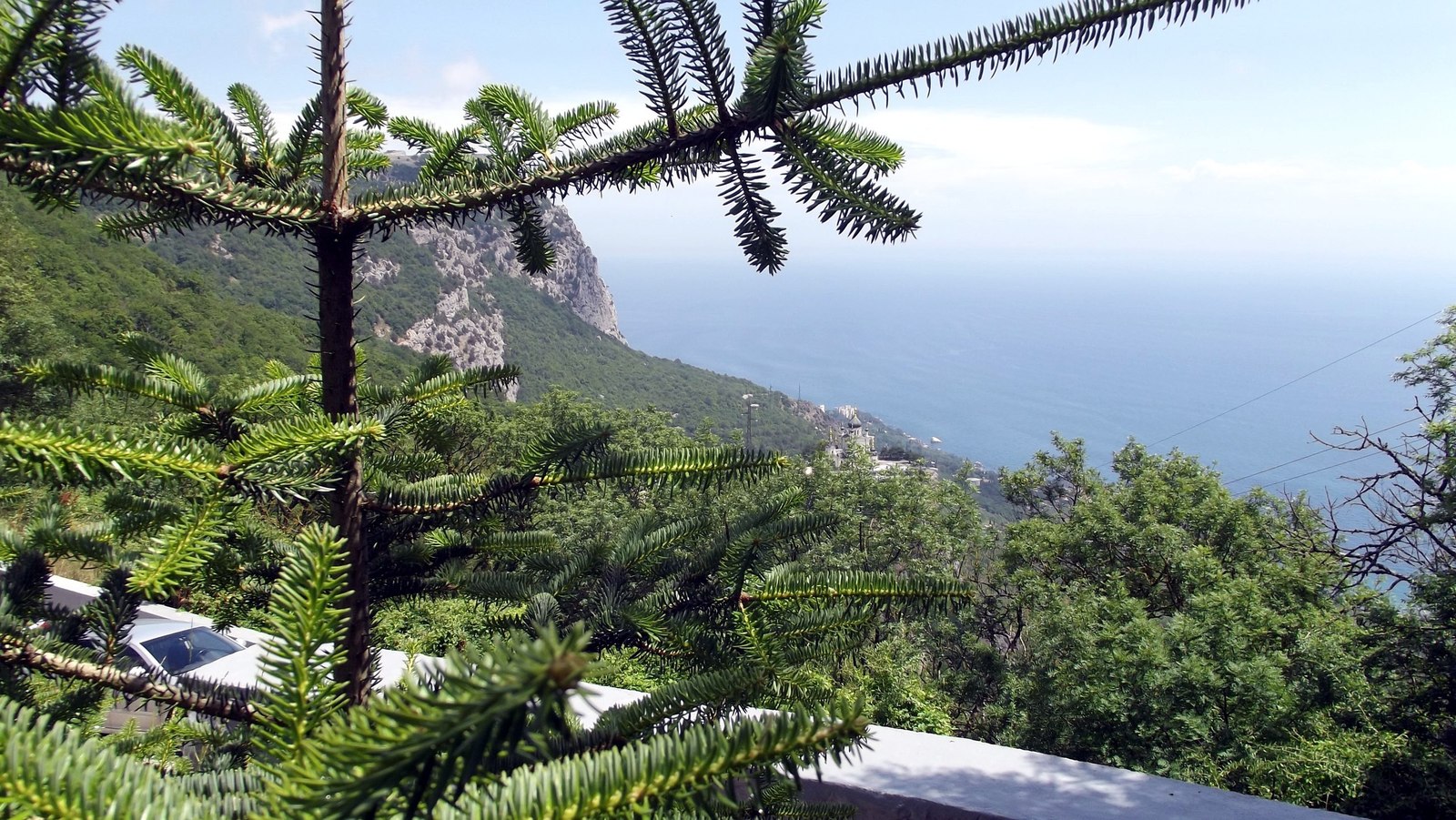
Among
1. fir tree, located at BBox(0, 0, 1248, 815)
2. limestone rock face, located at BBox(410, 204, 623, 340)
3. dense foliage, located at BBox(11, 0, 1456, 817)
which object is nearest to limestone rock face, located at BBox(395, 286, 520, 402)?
limestone rock face, located at BBox(410, 204, 623, 340)

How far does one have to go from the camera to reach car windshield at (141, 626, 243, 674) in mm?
9125

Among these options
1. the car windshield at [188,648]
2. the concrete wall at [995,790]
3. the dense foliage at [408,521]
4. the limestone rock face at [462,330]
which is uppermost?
the limestone rock face at [462,330]

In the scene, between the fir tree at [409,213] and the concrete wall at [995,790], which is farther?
the concrete wall at [995,790]

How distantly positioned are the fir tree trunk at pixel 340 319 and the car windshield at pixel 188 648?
29.7 ft

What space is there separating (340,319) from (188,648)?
10135 mm

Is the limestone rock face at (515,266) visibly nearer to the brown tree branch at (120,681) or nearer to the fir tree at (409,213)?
the fir tree at (409,213)

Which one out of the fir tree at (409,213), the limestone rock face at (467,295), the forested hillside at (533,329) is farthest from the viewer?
the limestone rock face at (467,295)

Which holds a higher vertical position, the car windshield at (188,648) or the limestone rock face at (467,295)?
the limestone rock face at (467,295)

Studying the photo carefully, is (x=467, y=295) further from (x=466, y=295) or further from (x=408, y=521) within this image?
(x=408, y=521)

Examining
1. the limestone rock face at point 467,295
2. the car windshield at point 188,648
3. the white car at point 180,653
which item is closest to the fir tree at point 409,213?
the white car at point 180,653

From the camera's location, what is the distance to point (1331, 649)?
29.2ft

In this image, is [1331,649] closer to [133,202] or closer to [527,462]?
[527,462]

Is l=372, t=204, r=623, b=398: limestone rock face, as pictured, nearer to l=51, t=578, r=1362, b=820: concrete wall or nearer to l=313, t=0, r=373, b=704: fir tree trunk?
l=51, t=578, r=1362, b=820: concrete wall

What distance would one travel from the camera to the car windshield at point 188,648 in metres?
9.12
